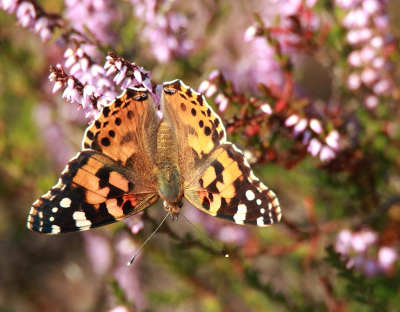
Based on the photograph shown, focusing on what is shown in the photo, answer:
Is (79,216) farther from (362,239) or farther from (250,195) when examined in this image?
(362,239)

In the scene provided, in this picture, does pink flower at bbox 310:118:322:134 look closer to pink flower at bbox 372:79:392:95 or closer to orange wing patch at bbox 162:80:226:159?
orange wing patch at bbox 162:80:226:159

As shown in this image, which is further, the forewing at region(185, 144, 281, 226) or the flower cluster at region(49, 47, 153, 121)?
the forewing at region(185, 144, 281, 226)

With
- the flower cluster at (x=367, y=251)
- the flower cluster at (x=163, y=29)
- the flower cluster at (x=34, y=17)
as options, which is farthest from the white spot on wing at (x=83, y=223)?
the flower cluster at (x=367, y=251)

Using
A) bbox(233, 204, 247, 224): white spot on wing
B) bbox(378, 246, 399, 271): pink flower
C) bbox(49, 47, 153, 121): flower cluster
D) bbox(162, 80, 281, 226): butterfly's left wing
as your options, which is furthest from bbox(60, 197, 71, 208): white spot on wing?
bbox(378, 246, 399, 271): pink flower

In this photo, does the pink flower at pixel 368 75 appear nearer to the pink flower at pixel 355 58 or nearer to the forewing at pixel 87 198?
the pink flower at pixel 355 58

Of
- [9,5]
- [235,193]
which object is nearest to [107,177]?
[235,193]

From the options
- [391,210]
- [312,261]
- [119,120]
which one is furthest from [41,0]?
[391,210]
